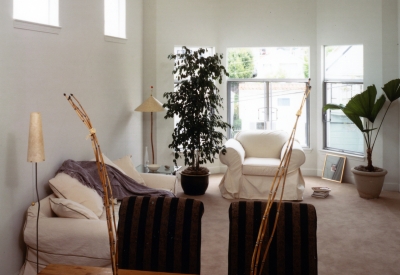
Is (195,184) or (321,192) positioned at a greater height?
(195,184)

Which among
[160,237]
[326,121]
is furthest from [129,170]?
[326,121]

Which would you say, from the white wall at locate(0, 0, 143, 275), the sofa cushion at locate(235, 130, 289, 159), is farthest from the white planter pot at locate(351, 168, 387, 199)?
the white wall at locate(0, 0, 143, 275)

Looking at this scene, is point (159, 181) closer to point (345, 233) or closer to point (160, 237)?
point (345, 233)

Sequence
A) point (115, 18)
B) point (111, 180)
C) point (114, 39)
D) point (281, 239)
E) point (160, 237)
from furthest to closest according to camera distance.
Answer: point (115, 18) → point (114, 39) → point (111, 180) → point (160, 237) → point (281, 239)

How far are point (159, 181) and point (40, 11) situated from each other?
204 cm

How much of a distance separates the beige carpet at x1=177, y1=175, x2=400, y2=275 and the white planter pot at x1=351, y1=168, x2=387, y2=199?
0.11 meters

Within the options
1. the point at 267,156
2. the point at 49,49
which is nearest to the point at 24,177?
the point at 49,49

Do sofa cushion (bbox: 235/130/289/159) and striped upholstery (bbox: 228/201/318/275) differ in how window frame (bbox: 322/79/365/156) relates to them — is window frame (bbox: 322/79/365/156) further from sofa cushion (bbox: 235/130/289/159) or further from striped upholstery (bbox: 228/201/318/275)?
striped upholstery (bbox: 228/201/318/275)

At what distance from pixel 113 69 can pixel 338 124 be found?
147 inches

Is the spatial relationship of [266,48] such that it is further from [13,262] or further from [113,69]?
[13,262]

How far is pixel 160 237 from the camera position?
228cm

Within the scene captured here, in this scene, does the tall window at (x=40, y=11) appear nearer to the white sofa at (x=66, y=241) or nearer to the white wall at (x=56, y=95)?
the white wall at (x=56, y=95)

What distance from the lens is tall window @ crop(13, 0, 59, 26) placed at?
4.02m

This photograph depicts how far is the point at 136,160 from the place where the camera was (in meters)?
6.75
